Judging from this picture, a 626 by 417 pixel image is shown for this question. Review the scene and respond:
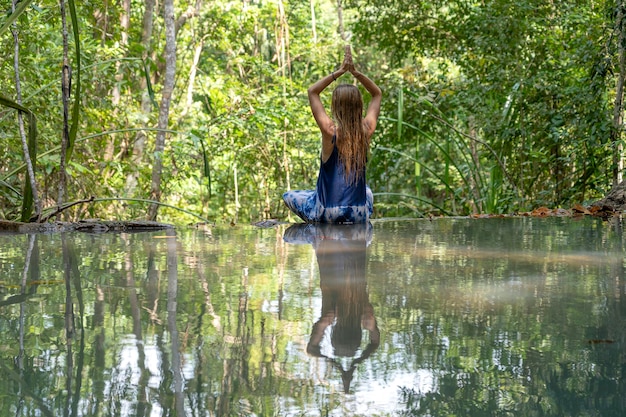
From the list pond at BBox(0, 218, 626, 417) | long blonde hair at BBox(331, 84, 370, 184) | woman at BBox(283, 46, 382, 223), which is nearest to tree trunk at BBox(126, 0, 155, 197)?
woman at BBox(283, 46, 382, 223)

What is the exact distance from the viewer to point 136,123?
397 inches

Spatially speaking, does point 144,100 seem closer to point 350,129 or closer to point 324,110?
point 324,110

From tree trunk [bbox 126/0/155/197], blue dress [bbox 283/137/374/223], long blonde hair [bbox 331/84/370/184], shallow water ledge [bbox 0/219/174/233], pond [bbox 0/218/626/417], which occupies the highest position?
tree trunk [bbox 126/0/155/197]

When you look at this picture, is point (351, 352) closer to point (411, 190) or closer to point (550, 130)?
point (550, 130)

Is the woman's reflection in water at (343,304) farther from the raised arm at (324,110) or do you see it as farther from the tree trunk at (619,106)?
the tree trunk at (619,106)

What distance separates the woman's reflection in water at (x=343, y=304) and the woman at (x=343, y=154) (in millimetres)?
1135

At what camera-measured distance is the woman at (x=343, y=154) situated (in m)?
5.07

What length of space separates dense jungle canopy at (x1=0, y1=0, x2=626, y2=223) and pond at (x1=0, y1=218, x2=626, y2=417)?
5.77 ft

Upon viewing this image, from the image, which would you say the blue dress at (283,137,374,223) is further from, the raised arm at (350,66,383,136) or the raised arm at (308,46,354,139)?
the raised arm at (350,66,383,136)

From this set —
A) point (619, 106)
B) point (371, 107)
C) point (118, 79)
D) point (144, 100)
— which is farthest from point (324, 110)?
point (144, 100)

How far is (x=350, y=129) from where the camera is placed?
16.8ft

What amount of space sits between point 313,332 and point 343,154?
342cm

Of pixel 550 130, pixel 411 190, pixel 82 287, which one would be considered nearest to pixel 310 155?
pixel 411 190

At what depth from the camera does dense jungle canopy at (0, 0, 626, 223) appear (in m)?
6.70
